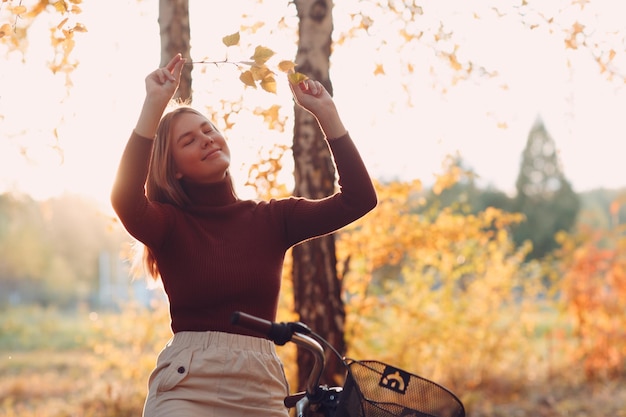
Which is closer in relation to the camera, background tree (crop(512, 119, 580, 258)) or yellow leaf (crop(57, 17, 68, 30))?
yellow leaf (crop(57, 17, 68, 30))

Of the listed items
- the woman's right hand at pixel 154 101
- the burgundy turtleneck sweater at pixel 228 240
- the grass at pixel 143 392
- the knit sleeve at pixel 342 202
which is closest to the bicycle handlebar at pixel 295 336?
the burgundy turtleneck sweater at pixel 228 240

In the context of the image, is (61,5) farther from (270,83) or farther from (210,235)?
(210,235)

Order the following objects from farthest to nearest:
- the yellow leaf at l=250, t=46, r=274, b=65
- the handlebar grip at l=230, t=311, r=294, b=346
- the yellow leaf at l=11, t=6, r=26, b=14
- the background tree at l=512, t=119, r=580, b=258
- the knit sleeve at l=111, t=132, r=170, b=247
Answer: the background tree at l=512, t=119, r=580, b=258
the yellow leaf at l=11, t=6, r=26, b=14
the yellow leaf at l=250, t=46, r=274, b=65
the knit sleeve at l=111, t=132, r=170, b=247
the handlebar grip at l=230, t=311, r=294, b=346

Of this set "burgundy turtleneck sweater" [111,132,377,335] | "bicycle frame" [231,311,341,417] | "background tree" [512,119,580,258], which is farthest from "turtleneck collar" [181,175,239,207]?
"background tree" [512,119,580,258]

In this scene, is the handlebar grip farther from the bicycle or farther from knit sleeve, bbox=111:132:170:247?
knit sleeve, bbox=111:132:170:247

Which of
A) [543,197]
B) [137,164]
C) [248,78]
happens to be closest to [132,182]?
[137,164]

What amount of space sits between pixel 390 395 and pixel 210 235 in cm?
76

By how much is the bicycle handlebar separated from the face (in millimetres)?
640

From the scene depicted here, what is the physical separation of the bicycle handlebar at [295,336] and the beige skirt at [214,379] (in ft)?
0.47

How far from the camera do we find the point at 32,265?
3384 cm

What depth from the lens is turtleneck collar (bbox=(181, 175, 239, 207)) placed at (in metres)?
2.62

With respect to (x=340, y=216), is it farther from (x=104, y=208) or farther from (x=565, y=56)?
(x=104, y=208)

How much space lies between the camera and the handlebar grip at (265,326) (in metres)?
1.97

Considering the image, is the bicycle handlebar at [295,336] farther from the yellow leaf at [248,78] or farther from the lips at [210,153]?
the yellow leaf at [248,78]
